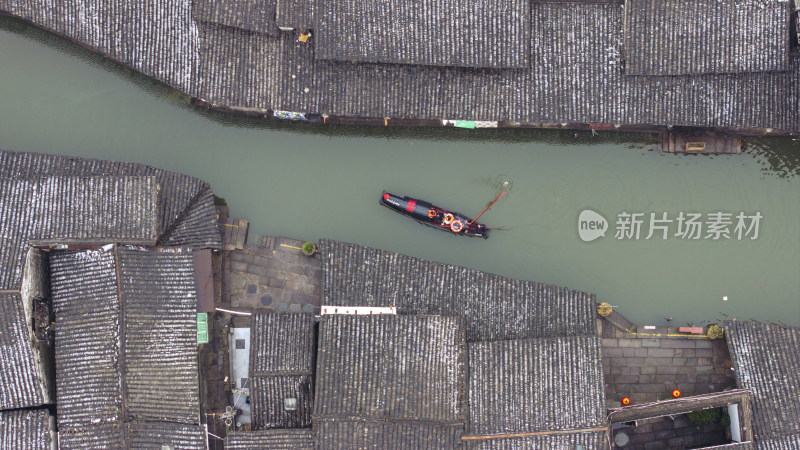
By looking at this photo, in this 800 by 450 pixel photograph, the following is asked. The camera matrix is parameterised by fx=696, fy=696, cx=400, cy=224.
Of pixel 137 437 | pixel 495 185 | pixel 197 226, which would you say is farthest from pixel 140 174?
pixel 495 185

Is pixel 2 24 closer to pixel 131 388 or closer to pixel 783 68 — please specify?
pixel 131 388

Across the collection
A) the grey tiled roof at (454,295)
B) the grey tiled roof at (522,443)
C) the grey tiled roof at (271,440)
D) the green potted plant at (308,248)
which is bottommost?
the grey tiled roof at (522,443)

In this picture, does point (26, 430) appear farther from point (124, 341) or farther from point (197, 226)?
point (197, 226)

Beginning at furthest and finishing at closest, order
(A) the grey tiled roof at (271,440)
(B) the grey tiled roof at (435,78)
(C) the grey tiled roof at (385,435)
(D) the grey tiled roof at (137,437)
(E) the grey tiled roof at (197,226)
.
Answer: (E) the grey tiled roof at (197,226) < (B) the grey tiled roof at (435,78) < (D) the grey tiled roof at (137,437) < (A) the grey tiled roof at (271,440) < (C) the grey tiled roof at (385,435)

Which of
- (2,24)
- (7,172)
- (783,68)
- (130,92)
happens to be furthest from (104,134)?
(783,68)

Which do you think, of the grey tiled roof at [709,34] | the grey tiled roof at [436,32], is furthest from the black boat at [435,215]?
the grey tiled roof at [709,34]

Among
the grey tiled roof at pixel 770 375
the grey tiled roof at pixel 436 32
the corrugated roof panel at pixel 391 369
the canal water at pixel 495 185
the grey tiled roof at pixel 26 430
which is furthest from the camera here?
the canal water at pixel 495 185

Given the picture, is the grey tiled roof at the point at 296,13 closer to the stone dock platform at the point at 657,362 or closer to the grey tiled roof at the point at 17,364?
the grey tiled roof at the point at 17,364
